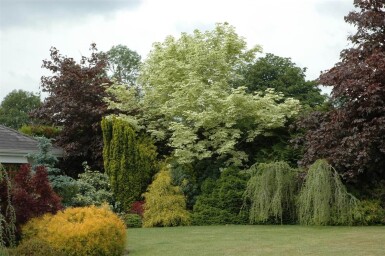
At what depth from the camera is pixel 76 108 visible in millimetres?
21125

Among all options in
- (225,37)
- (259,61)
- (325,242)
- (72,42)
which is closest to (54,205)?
(325,242)

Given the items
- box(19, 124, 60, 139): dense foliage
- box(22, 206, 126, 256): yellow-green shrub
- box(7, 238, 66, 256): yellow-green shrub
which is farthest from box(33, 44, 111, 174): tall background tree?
box(7, 238, 66, 256): yellow-green shrub

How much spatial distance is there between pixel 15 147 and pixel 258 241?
31.9 feet

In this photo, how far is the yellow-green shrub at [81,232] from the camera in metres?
10.7

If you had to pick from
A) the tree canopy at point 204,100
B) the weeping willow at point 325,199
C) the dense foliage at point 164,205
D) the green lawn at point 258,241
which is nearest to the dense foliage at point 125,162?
the tree canopy at point 204,100

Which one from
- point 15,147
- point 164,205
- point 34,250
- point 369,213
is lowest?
point 34,250

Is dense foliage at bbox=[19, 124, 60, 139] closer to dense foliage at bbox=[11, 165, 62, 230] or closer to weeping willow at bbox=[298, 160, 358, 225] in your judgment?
dense foliage at bbox=[11, 165, 62, 230]

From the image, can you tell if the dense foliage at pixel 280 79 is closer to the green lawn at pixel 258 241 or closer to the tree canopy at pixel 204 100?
the tree canopy at pixel 204 100

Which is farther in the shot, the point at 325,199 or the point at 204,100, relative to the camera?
the point at 204,100

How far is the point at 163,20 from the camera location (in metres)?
17.5

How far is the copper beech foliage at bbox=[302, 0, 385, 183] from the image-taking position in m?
15.0

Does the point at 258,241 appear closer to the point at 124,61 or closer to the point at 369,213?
the point at 369,213

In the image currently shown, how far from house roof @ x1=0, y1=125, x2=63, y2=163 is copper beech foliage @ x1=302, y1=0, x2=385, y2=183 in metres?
9.05

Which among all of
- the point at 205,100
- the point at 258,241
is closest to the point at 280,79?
the point at 205,100
